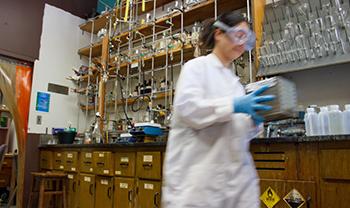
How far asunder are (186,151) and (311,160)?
104cm

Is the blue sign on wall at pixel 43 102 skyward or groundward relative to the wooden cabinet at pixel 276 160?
skyward

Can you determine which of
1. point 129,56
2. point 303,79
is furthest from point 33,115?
point 303,79

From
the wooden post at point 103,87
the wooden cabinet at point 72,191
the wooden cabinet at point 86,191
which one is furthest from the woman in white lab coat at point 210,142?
the wooden post at point 103,87

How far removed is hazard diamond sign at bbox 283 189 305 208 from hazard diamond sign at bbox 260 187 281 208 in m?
0.06

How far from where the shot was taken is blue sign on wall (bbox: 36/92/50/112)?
4.49 metres

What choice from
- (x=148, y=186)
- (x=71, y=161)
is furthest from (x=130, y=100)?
(x=148, y=186)

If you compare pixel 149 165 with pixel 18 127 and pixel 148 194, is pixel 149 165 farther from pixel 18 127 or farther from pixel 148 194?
pixel 18 127

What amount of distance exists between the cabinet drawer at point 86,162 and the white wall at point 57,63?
1455 mm

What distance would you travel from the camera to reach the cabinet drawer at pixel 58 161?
145 inches

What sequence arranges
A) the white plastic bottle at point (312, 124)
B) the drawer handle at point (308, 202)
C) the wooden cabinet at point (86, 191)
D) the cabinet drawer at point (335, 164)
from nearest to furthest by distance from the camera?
1. the cabinet drawer at point (335, 164)
2. the drawer handle at point (308, 202)
3. the white plastic bottle at point (312, 124)
4. the wooden cabinet at point (86, 191)

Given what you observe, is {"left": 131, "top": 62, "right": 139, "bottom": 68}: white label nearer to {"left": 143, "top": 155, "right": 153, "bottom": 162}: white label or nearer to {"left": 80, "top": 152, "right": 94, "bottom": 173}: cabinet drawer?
{"left": 80, "top": 152, "right": 94, "bottom": 173}: cabinet drawer

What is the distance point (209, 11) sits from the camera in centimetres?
353

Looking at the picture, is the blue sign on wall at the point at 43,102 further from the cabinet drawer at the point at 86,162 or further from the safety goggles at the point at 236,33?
the safety goggles at the point at 236,33

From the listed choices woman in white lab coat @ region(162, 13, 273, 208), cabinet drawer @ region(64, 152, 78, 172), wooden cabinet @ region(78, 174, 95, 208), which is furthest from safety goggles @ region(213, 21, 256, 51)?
cabinet drawer @ region(64, 152, 78, 172)
